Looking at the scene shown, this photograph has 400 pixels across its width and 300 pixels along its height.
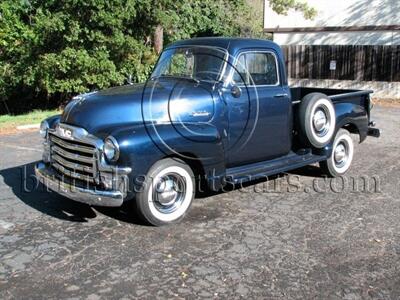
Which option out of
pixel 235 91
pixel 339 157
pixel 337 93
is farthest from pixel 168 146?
pixel 337 93

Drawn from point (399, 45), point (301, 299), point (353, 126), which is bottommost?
point (301, 299)

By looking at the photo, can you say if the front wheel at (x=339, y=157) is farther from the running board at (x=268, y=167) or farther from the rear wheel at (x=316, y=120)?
the rear wheel at (x=316, y=120)

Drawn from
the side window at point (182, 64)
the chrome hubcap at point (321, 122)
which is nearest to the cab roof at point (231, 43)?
the side window at point (182, 64)

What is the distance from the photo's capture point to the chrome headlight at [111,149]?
16.1ft

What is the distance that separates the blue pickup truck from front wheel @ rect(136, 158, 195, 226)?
1 cm

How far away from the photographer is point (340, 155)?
25.1 ft

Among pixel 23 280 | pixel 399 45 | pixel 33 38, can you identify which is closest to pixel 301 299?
pixel 23 280

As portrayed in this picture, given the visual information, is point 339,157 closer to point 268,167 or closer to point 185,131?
point 268,167

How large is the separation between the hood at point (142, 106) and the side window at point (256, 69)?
18.9 inches

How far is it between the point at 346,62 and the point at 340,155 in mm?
12469

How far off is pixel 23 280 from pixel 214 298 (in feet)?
5.18

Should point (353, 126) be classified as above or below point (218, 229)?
above

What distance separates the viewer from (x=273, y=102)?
6410 millimetres

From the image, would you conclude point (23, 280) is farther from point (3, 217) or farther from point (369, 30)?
point (369, 30)
